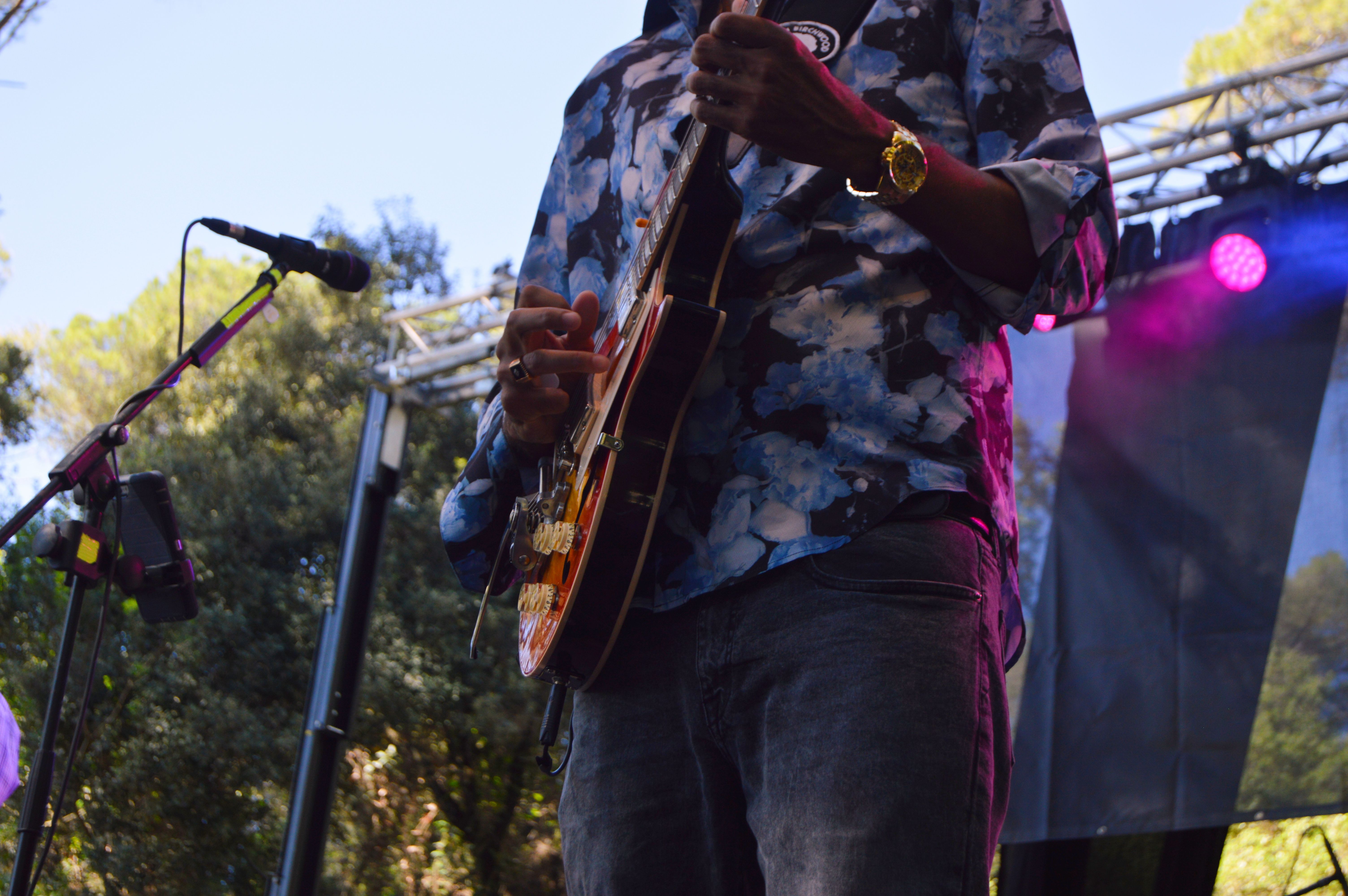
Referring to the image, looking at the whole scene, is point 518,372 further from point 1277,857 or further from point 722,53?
point 1277,857

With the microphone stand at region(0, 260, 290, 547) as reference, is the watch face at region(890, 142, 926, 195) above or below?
below

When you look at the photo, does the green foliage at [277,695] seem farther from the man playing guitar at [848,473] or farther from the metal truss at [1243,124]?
the man playing guitar at [848,473]

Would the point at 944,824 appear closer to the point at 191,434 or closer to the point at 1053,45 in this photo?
the point at 1053,45

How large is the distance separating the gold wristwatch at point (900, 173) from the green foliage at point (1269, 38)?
14291 millimetres

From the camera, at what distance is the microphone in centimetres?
243

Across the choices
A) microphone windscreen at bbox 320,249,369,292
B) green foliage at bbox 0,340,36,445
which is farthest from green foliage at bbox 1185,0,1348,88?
green foliage at bbox 0,340,36,445

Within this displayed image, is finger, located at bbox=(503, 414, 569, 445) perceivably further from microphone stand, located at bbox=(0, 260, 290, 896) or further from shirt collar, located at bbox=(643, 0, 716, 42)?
microphone stand, located at bbox=(0, 260, 290, 896)

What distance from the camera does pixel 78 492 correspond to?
2.30 m

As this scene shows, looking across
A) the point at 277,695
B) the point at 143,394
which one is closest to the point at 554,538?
the point at 143,394

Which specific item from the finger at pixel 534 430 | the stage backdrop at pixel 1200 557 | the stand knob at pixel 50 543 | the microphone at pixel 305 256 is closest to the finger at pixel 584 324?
the finger at pixel 534 430

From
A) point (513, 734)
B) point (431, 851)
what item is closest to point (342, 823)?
point (431, 851)

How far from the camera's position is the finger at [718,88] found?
0.98m

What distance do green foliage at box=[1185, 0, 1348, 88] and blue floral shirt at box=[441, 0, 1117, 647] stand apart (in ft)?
46.2

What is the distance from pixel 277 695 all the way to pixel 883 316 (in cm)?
1104
